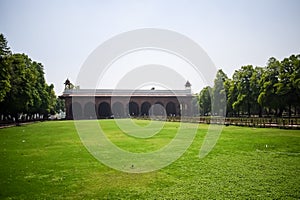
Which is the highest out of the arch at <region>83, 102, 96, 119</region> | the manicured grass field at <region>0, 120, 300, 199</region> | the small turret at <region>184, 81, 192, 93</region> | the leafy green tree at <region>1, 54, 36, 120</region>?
the small turret at <region>184, 81, 192, 93</region>

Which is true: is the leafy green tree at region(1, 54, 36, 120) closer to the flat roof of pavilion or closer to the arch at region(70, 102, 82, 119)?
the arch at region(70, 102, 82, 119)

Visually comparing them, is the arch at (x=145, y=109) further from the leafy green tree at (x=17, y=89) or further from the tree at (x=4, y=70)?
the tree at (x=4, y=70)

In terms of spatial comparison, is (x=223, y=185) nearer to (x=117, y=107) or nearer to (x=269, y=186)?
(x=269, y=186)

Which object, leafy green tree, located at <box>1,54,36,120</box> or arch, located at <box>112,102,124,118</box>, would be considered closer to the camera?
leafy green tree, located at <box>1,54,36,120</box>

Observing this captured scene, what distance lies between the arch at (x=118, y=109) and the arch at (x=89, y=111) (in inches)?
210

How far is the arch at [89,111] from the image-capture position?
68.6m

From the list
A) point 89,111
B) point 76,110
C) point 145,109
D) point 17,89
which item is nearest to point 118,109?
point 89,111

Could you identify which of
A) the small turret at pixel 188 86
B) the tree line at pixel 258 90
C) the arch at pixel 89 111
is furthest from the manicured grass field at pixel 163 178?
the small turret at pixel 188 86

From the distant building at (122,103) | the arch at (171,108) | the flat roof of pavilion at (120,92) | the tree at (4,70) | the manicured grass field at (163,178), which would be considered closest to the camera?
the manicured grass field at (163,178)

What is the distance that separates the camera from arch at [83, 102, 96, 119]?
68.6 m

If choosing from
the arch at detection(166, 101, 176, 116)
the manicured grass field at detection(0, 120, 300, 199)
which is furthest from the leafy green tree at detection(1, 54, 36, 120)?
the arch at detection(166, 101, 176, 116)

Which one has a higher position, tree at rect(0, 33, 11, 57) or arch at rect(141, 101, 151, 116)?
tree at rect(0, 33, 11, 57)

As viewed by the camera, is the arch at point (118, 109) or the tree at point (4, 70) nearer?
the tree at point (4, 70)

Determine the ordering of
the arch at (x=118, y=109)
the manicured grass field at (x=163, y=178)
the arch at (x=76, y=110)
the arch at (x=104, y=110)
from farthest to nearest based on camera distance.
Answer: the arch at (x=104, y=110), the arch at (x=118, y=109), the arch at (x=76, y=110), the manicured grass field at (x=163, y=178)
